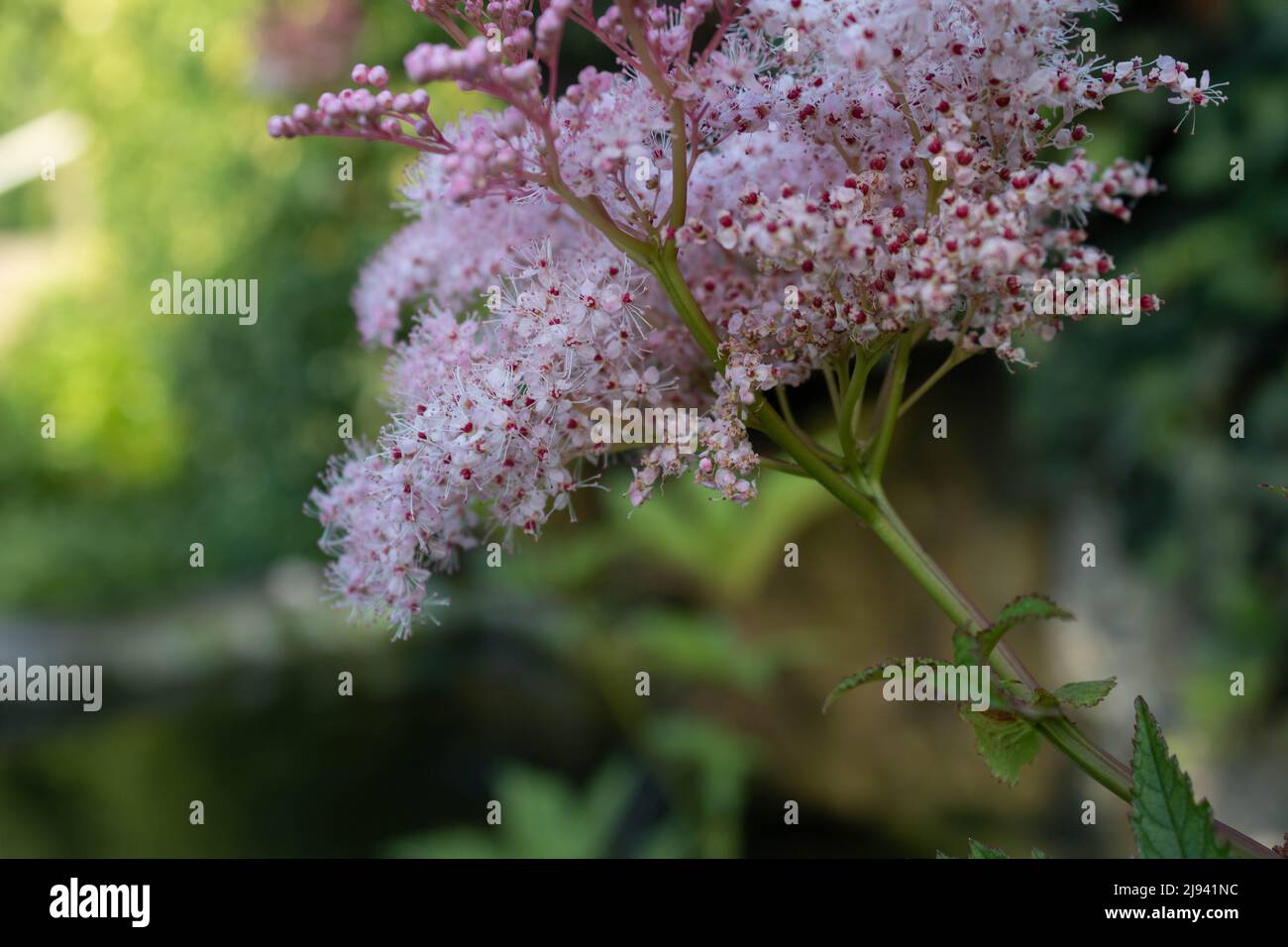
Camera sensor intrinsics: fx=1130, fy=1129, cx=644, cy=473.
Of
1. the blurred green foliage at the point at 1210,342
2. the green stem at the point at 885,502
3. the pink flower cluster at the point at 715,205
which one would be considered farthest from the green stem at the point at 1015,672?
the blurred green foliage at the point at 1210,342

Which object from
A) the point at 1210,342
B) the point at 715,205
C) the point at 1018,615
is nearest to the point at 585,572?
the point at 1210,342

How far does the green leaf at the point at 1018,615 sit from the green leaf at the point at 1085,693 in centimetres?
6

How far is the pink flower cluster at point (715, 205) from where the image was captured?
82 cm

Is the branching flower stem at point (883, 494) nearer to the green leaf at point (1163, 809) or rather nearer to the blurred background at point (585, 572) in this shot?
the green leaf at point (1163, 809)

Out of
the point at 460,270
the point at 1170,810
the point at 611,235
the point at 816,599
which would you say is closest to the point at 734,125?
the point at 611,235

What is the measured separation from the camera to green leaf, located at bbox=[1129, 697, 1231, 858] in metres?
0.76

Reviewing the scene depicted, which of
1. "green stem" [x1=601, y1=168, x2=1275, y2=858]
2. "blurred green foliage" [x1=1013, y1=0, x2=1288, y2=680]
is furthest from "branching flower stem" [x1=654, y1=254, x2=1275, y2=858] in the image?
"blurred green foliage" [x1=1013, y1=0, x2=1288, y2=680]

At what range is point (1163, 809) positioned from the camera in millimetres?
777

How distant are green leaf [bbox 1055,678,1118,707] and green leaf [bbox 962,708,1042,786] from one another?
3 cm

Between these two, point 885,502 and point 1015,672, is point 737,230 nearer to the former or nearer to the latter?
point 885,502

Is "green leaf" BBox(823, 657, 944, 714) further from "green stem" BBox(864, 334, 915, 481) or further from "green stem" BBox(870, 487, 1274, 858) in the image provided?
"green stem" BBox(864, 334, 915, 481)

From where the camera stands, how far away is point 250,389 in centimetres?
580

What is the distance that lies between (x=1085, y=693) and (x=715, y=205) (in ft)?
1.60
